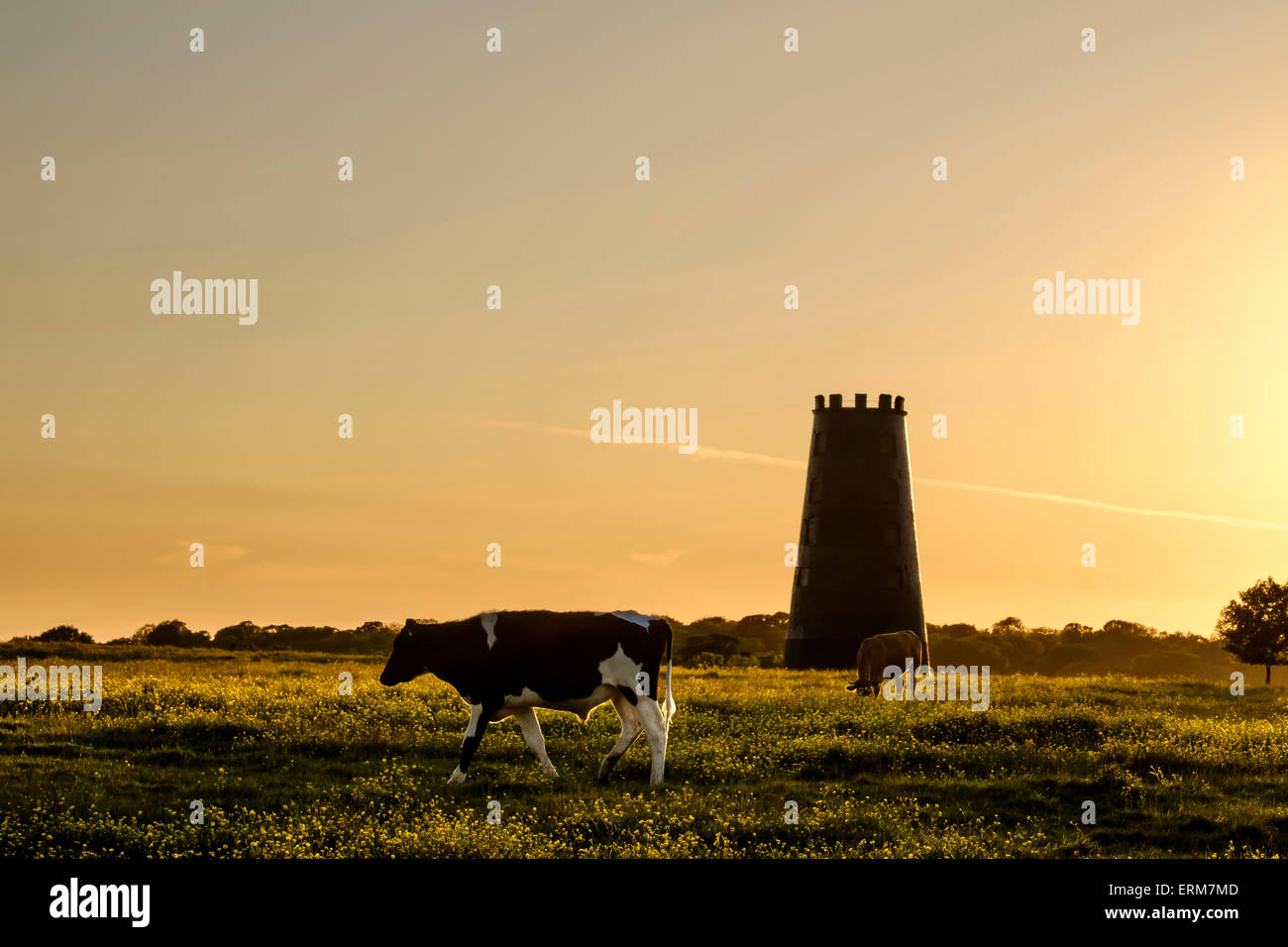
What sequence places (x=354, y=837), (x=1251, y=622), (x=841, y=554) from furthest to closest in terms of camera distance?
(x=1251, y=622)
(x=841, y=554)
(x=354, y=837)

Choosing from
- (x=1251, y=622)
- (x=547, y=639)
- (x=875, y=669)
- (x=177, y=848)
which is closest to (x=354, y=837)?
(x=177, y=848)

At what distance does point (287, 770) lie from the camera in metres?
20.3

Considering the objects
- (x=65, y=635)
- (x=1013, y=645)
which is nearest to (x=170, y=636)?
(x=65, y=635)

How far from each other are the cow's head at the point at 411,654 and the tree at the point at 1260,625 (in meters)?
48.6

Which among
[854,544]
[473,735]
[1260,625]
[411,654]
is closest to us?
[473,735]

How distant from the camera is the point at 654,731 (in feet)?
63.1

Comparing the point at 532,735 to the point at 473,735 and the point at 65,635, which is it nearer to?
the point at 473,735

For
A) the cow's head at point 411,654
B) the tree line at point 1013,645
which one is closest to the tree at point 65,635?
the tree line at point 1013,645

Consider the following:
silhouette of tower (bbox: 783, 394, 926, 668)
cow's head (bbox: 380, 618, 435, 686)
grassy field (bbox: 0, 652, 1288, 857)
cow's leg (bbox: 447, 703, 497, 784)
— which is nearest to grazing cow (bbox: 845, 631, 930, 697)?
grassy field (bbox: 0, 652, 1288, 857)

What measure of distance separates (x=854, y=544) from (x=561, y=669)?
25297 millimetres

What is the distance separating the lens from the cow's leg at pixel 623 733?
19391 millimetres

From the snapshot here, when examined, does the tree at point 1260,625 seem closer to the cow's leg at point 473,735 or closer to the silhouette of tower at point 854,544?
the silhouette of tower at point 854,544

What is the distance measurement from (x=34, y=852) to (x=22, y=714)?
11969 millimetres
